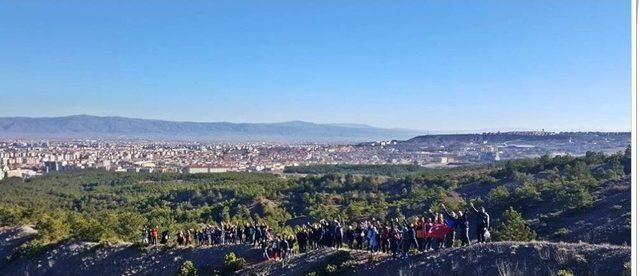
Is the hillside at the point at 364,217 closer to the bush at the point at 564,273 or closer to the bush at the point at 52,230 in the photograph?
the bush at the point at 52,230

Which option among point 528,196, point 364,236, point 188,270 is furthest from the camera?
point 528,196

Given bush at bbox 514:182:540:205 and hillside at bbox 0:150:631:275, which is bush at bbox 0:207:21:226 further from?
bush at bbox 514:182:540:205

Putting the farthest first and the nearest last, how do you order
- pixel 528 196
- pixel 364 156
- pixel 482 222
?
pixel 364 156 < pixel 528 196 < pixel 482 222

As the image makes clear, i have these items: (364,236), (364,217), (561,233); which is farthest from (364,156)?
(364,236)

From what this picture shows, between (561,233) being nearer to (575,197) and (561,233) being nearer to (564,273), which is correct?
(575,197)

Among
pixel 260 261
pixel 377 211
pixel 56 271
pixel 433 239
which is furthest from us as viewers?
pixel 377 211
